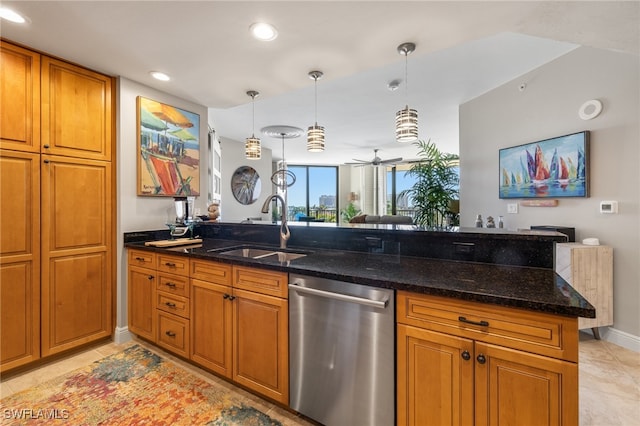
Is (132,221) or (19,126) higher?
(19,126)

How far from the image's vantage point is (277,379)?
159 cm

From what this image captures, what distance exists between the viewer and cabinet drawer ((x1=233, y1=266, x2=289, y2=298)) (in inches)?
61.7

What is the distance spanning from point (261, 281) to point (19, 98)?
7.18ft

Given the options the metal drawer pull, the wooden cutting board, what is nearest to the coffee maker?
the wooden cutting board

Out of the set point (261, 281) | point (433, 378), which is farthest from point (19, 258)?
point (433, 378)

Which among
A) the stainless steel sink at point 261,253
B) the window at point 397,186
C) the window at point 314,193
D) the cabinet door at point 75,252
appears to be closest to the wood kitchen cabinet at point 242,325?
the stainless steel sink at point 261,253

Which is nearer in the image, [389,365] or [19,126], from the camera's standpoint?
[389,365]

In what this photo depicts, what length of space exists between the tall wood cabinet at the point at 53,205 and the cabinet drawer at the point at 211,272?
111 cm

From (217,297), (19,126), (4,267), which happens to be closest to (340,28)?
(217,297)

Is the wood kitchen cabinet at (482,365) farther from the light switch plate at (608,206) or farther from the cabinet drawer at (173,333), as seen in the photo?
the light switch plate at (608,206)

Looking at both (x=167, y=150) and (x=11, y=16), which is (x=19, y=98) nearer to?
(x=11, y=16)

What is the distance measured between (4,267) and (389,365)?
102 inches

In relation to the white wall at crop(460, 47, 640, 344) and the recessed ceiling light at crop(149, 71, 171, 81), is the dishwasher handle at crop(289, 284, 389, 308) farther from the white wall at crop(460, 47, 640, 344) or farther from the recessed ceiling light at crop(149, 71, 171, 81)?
the white wall at crop(460, 47, 640, 344)

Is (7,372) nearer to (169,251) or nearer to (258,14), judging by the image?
(169,251)
